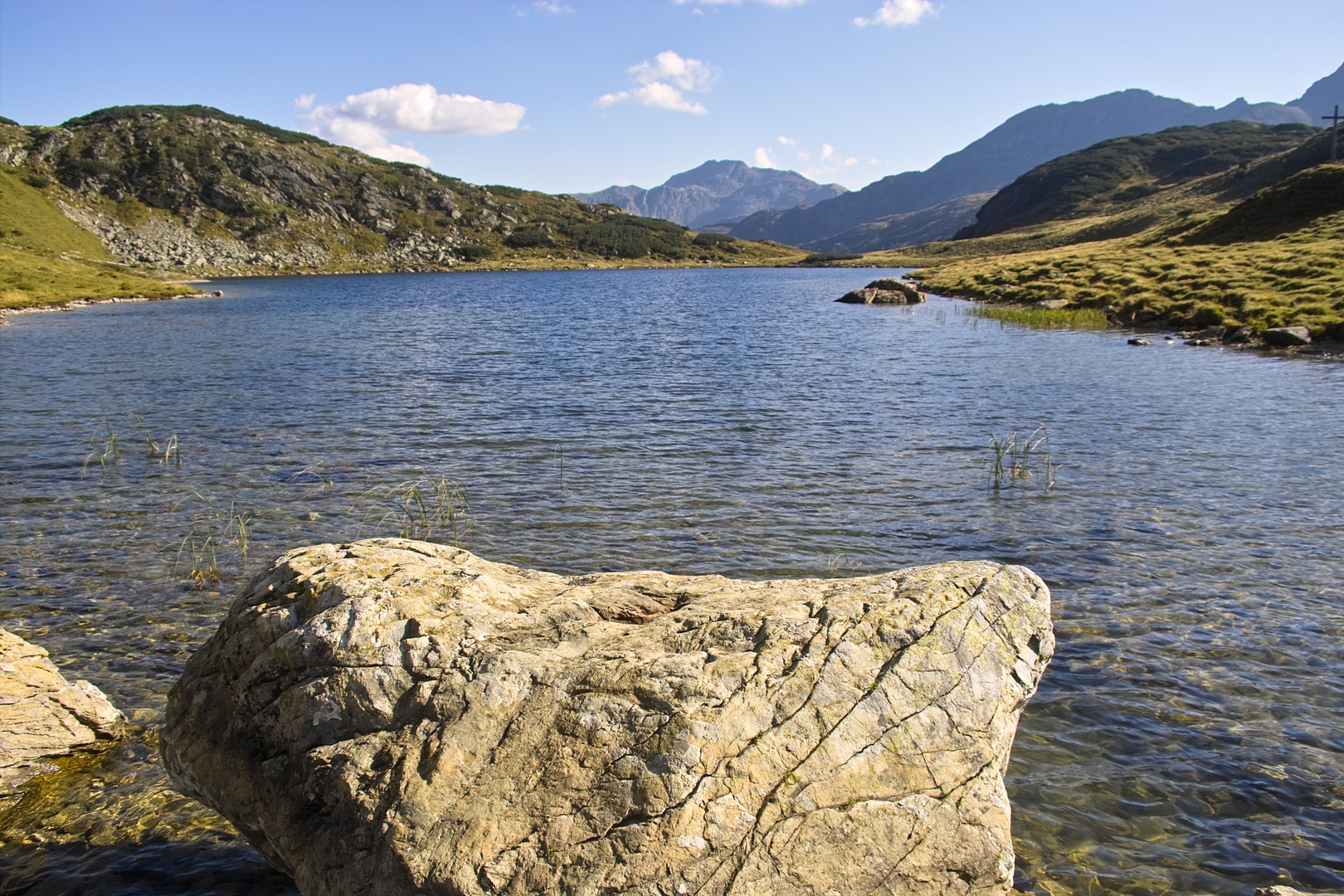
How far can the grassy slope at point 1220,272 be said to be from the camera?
1681 inches

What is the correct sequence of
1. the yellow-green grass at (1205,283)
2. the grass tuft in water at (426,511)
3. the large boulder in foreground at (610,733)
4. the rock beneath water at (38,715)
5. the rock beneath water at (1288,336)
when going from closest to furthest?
the large boulder in foreground at (610,733) → the rock beneath water at (38,715) → the grass tuft in water at (426,511) → the rock beneath water at (1288,336) → the yellow-green grass at (1205,283)

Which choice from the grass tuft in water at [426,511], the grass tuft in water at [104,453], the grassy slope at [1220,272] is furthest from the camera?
the grassy slope at [1220,272]

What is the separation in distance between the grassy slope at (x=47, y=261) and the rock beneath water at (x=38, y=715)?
8178cm

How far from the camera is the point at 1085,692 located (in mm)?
8953

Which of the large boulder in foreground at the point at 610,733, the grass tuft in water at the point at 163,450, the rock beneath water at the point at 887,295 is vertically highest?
the rock beneath water at the point at 887,295

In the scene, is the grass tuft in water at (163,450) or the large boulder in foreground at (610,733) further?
the grass tuft in water at (163,450)

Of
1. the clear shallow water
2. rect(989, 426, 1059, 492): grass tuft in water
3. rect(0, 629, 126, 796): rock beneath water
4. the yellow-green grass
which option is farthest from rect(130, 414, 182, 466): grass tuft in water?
the yellow-green grass

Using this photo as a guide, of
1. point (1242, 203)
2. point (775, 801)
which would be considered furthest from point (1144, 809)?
point (1242, 203)

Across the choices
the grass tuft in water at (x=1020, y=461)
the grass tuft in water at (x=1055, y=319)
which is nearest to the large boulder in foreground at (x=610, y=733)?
the grass tuft in water at (x=1020, y=461)

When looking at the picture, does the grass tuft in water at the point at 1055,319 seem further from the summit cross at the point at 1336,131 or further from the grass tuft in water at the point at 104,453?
the summit cross at the point at 1336,131

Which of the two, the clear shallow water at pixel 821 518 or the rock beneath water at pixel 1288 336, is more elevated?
the rock beneath water at pixel 1288 336

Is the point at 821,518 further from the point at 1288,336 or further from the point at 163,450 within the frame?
the point at 1288,336

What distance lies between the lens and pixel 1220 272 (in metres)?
53.6

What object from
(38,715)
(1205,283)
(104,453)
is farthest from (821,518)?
(1205,283)
